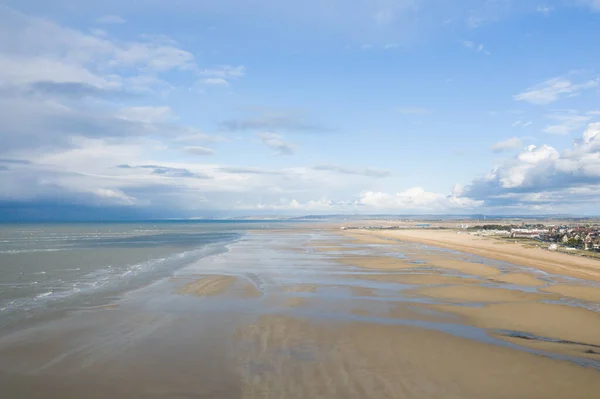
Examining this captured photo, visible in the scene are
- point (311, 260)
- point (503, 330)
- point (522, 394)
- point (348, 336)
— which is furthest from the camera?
point (311, 260)

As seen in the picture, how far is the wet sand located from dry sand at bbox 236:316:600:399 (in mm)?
39

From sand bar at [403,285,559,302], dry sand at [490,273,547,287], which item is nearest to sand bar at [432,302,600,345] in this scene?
sand bar at [403,285,559,302]

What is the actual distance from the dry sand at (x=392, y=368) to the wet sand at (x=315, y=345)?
39 mm

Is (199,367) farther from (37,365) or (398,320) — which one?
(398,320)

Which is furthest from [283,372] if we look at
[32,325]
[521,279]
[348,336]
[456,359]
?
[521,279]

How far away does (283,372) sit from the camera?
874 centimetres

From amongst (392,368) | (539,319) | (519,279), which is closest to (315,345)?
(392,368)

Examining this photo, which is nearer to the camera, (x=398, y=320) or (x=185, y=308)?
(x=398, y=320)

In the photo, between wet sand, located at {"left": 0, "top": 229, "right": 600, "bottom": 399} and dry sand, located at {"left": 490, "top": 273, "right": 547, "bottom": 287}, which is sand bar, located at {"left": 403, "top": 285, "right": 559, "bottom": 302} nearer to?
wet sand, located at {"left": 0, "top": 229, "right": 600, "bottom": 399}

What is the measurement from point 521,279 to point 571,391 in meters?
16.1

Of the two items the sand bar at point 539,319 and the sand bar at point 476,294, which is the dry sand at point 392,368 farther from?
the sand bar at point 476,294

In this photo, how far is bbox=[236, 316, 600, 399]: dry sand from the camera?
7.92m

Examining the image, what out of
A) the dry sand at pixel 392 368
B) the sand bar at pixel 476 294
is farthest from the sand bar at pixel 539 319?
the dry sand at pixel 392 368

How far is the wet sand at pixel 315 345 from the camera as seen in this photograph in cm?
811
